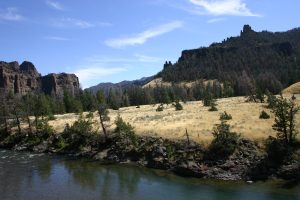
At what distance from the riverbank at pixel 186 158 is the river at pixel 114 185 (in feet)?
6.44

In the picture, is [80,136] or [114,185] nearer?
[114,185]

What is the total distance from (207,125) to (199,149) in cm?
1156

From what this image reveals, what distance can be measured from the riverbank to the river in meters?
1.96

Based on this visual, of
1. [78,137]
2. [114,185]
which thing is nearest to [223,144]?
[114,185]

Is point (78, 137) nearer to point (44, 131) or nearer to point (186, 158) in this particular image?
point (44, 131)

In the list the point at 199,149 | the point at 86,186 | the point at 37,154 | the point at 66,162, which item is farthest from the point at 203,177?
the point at 37,154

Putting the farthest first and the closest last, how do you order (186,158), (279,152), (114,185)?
(186,158)
(279,152)
(114,185)

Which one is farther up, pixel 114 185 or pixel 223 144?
pixel 223 144

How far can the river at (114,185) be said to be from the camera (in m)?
42.3

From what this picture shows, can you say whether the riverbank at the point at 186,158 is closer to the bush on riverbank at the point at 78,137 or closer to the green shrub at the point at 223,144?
the green shrub at the point at 223,144

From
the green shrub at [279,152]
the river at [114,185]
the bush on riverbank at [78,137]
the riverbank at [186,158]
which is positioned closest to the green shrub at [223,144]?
the riverbank at [186,158]

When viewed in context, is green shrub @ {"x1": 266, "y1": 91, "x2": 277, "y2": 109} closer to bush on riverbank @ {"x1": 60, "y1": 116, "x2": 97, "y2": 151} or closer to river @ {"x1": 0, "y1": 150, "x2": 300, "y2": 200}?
river @ {"x1": 0, "y1": 150, "x2": 300, "y2": 200}

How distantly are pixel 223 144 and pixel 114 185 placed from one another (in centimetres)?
1657

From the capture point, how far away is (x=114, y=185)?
48.3m
